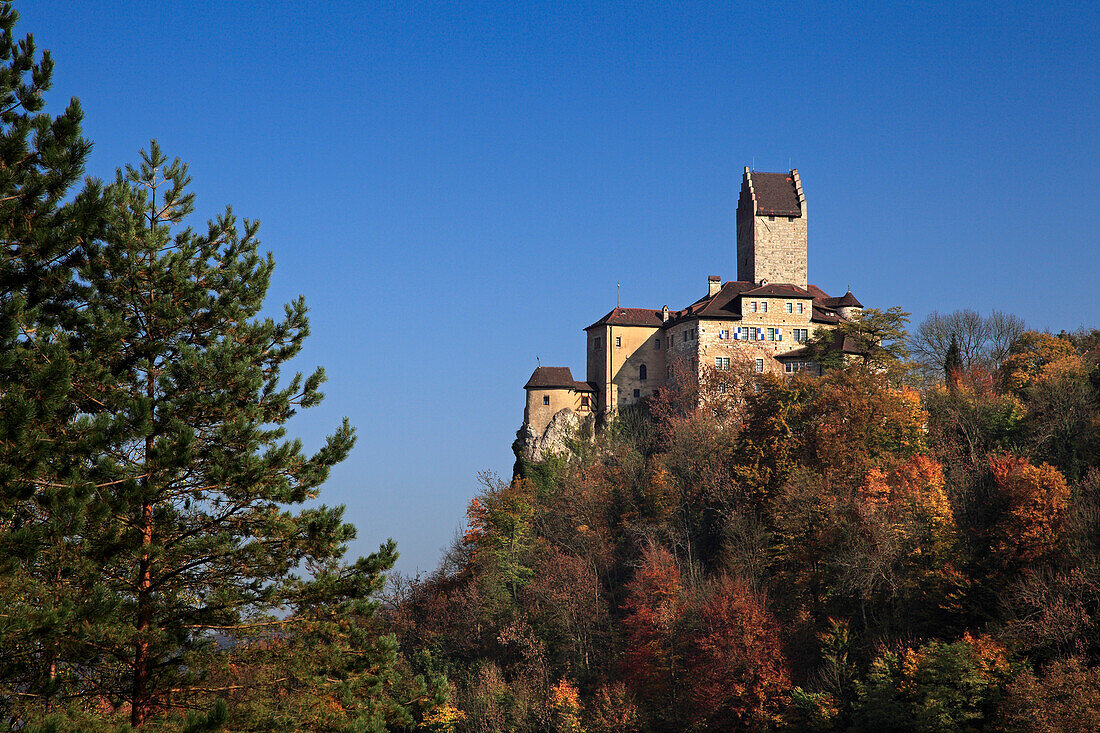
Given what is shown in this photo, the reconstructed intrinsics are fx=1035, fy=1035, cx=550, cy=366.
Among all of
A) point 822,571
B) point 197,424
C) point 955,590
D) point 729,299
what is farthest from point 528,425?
point 197,424

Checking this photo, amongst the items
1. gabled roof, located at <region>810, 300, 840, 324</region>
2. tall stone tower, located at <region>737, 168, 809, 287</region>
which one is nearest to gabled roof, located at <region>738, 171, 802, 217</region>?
tall stone tower, located at <region>737, 168, 809, 287</region>

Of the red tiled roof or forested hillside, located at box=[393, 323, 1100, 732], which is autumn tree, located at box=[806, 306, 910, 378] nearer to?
forested hillside, located at box=[393, 323, 1100, 732]

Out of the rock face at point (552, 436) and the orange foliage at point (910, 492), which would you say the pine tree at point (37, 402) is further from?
the rock face at point (552, 436)

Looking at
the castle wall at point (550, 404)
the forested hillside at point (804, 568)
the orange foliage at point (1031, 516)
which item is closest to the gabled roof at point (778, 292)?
the forested hillside at point (804, 568)

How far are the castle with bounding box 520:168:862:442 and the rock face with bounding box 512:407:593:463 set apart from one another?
0.20 meters

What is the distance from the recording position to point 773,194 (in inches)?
2874

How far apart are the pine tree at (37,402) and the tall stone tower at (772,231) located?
58943 mm

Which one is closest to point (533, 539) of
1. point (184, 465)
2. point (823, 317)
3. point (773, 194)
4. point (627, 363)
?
point (627, 363)

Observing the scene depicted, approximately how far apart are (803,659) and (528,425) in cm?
2902

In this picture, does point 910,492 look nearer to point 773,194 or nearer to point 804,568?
point 804,568

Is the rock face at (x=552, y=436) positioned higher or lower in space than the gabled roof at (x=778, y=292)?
lower

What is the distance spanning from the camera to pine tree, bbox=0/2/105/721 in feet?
41.2

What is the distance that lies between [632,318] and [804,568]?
91.9 feet

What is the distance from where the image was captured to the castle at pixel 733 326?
210 feet
